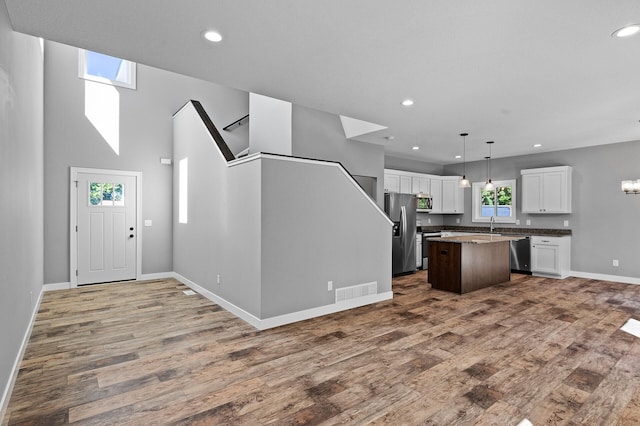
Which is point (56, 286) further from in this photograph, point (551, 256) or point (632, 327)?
point (551, 256)

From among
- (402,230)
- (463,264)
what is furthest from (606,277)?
(402,230)

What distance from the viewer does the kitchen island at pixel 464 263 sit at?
5.36 m

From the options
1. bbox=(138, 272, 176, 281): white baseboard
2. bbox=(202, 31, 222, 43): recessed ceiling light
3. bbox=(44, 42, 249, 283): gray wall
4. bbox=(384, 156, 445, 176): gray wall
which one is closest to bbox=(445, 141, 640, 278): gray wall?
bbox=(384, 156, 445, 176): gray wall

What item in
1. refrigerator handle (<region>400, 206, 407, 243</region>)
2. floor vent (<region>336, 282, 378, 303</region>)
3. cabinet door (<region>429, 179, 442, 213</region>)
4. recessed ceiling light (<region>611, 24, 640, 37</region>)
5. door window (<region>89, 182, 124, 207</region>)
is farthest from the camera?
cabinet door (<region>429, 179, 442, 213</region>)

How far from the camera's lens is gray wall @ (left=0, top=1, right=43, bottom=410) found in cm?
224

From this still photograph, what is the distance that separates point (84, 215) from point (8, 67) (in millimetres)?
4039

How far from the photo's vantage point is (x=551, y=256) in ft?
22.4

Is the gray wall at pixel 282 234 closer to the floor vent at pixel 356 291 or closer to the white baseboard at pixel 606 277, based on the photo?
the floor vent at pixel 356 291

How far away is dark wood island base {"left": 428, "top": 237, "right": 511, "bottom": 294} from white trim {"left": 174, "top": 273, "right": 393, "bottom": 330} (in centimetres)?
116

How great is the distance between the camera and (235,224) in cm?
417

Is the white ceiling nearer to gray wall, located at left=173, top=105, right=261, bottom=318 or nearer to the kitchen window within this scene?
gray wall, located at left=173, top=105, right=261, bottom=318

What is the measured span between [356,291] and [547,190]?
5.44 metres

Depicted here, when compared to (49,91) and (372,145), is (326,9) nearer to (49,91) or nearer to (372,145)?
(372,145)

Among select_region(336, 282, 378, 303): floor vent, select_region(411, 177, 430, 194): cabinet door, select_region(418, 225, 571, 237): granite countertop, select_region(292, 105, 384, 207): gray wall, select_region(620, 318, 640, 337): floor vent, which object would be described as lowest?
select_region(620, 318, 640, 337): floor vent
